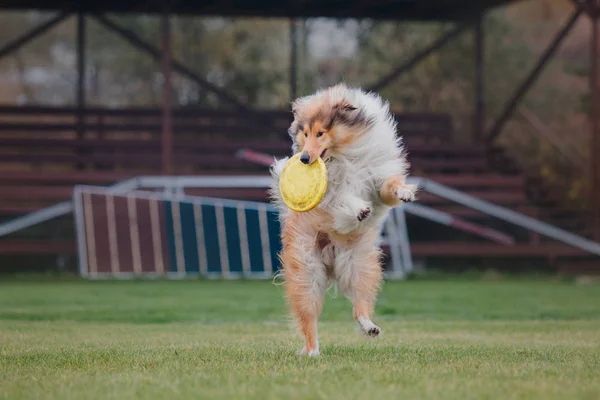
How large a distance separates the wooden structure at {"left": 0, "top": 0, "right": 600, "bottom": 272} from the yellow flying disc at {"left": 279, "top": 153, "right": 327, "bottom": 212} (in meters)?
13.5

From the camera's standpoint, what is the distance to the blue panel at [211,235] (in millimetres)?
17734

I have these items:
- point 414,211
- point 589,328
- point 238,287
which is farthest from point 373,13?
point 589,328

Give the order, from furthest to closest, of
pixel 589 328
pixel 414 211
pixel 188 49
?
pixel 188 49, pixel 414 211, pixel 589 328

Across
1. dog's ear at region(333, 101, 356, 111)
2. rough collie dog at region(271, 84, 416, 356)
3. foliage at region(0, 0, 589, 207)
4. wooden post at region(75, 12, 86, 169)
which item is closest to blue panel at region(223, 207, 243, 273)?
wooden post at region(75, 12, 86, 169)

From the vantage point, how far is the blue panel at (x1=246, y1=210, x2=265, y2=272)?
57.7 ft

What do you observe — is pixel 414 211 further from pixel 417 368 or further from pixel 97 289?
pixel 417 368

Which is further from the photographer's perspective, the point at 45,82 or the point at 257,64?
the point at 45,82

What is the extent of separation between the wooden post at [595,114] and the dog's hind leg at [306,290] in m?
13.7

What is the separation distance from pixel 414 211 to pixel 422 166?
98.8 inches

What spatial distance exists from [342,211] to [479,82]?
1761cm

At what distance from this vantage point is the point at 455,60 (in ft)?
98.1

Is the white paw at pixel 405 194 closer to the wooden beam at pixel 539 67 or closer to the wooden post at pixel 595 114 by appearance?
the wooden post at pixel 595 114

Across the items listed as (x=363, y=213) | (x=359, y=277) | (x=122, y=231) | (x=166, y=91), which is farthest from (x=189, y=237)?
(x=363, y=213)

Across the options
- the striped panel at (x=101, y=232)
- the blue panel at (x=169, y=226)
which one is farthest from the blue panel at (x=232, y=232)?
the striped panel at (x=101, y=232)
